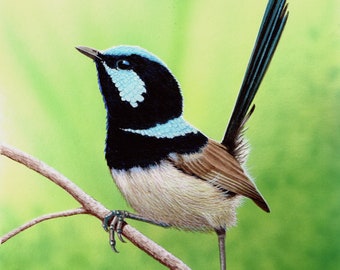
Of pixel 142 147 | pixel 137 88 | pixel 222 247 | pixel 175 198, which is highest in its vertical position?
pixel 137 88

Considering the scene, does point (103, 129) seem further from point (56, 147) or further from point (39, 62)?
point (39, 62)

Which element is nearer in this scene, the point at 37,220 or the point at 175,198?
the point at 175,198

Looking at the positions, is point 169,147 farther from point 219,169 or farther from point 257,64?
point 257,64

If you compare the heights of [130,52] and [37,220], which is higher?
[130,52]

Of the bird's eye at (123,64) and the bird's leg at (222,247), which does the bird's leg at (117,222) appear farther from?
the bird's eye at (123,64)

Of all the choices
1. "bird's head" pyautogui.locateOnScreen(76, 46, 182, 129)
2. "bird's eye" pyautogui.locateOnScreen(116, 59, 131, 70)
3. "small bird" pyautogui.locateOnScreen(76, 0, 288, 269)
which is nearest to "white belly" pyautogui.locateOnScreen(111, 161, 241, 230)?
"small bird" pyautogui.locateOnScreen(76, 0, 288, 269)

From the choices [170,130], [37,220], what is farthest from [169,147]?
[37,220]
